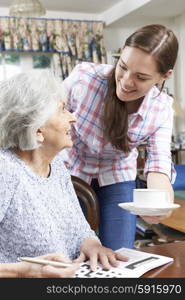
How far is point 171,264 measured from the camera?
3.31ft

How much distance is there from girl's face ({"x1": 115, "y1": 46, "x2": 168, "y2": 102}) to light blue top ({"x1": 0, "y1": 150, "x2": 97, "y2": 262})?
425 mm

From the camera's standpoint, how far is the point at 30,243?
3.71 ft

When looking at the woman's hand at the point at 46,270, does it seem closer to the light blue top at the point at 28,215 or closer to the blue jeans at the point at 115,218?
the light blue top at the point at 28,215

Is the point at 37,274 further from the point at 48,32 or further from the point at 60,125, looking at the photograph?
the point at 48,32

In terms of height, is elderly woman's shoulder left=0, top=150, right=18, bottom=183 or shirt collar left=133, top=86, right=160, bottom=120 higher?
shirt collar left=133, top=86, right=160, bottom=120

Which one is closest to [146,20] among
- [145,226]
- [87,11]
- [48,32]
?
[87,11]

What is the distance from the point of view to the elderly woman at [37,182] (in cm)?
112

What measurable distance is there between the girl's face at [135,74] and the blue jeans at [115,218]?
413 millimetres

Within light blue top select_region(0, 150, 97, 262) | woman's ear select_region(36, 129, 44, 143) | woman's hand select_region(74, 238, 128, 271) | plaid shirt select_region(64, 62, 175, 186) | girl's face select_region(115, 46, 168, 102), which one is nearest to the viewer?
woman's hand select_region(74, 238, 128, 271)

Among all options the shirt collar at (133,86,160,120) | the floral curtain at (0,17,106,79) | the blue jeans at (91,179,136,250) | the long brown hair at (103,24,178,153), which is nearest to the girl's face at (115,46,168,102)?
the long brown hair at (103,24,178,153)

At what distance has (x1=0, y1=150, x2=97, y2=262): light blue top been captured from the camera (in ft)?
3.68

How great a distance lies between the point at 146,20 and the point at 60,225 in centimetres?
534

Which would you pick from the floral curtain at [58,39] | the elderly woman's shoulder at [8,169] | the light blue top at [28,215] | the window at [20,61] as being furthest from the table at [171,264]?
the window at [20,61]

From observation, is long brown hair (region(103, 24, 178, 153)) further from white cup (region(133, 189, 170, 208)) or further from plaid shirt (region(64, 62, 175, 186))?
white cup (region(133, 189, 170, 208))
